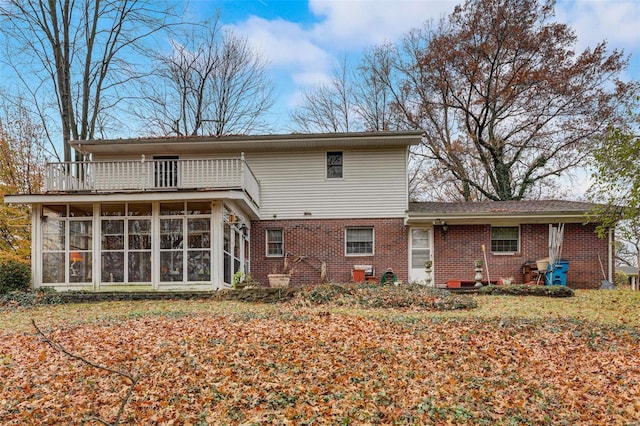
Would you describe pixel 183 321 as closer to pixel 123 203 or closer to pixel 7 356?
pixel 7 356

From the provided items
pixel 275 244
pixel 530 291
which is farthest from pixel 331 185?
A: pixel 530 291

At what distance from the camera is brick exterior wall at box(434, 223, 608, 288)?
1698 centimetres

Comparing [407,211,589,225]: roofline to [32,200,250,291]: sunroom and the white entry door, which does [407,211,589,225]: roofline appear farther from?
[32,200,250,291]: sunroom

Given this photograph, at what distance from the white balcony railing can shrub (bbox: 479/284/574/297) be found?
7616 mm

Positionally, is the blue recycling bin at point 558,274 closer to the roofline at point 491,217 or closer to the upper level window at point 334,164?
the roofline at point 491,217

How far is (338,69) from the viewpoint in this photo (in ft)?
96.7

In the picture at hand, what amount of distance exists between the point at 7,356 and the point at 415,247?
40.8 feet

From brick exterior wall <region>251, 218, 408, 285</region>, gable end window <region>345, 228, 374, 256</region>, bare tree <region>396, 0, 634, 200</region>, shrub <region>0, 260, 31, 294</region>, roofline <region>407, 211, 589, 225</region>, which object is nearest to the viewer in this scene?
shrub <region>0, 260, 31, 294</region>

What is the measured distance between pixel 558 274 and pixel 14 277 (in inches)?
635

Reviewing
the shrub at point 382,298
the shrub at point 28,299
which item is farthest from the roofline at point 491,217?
the shrub at point 28,299

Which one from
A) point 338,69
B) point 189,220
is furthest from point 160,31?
point 189,220

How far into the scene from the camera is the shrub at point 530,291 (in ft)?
45.6

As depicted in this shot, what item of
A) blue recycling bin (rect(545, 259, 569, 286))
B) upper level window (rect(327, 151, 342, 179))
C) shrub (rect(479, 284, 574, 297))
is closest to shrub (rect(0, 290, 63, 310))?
upper level window (rect(327, 151, 342, 179))

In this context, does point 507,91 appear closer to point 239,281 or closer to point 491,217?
point 491,217
